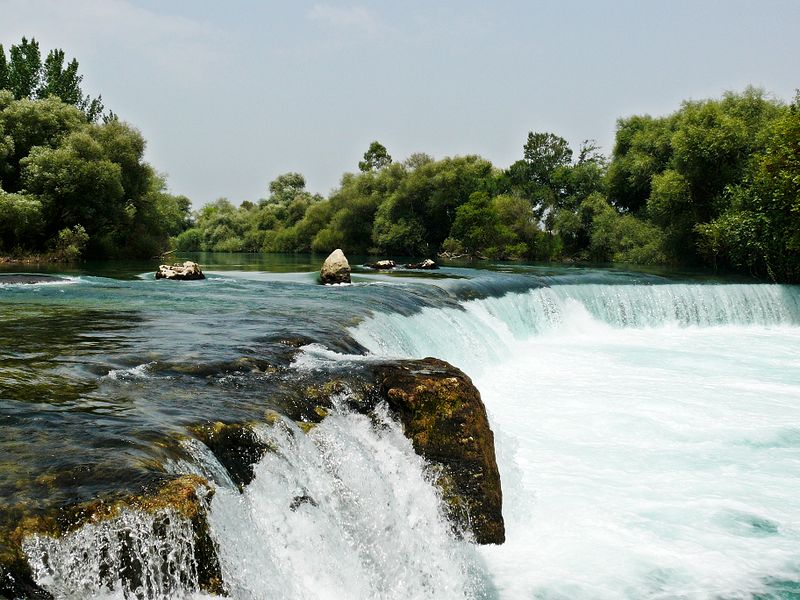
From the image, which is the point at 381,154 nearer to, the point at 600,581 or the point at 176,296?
the point at 176,296

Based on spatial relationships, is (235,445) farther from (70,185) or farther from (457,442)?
(70,185)

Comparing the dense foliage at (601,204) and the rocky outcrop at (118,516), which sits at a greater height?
the dense foliage at (601,204)

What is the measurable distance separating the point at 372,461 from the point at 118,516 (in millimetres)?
2595

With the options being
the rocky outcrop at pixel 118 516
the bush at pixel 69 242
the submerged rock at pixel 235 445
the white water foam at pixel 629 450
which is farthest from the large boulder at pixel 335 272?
the bush at pixel 69 242

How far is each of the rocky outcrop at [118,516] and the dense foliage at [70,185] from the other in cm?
2918

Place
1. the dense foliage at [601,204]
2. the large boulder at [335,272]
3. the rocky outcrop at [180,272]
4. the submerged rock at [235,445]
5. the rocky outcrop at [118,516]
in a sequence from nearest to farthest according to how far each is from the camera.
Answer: the rocky outcrop at [118,516], the submerged rock at [235,445], the large boulder at [335,272], the rocky outcrop at [180,272], the dense foliage at [601,204]

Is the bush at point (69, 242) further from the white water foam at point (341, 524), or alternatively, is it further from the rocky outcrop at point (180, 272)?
the white water foam at point (341, 524)

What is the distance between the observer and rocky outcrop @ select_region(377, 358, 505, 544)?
5.90m

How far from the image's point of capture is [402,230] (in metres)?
55.1

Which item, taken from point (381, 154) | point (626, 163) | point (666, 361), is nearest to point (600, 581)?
point (666, 361)

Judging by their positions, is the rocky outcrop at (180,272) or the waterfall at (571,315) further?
the rocky outcrop at (180,272)

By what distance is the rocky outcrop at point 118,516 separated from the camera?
3268 mm

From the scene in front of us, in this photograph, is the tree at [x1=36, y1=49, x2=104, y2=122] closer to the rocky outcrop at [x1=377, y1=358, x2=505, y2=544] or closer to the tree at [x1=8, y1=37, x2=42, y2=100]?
the tree at [x1=8, y1=37, x2=42, y2=100]

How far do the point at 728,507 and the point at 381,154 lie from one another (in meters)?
81.2
